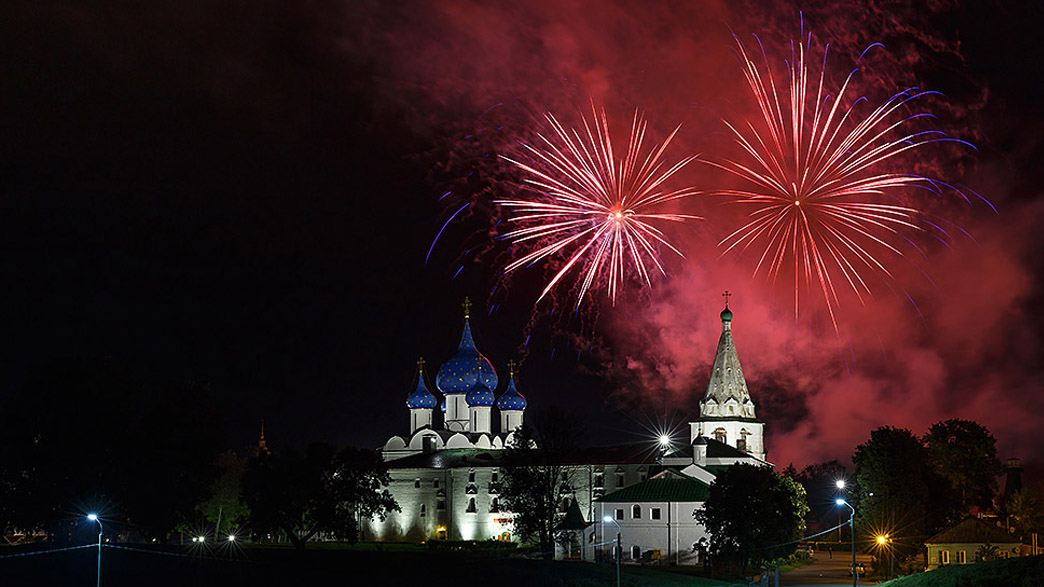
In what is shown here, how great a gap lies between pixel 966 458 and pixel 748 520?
22.8 m

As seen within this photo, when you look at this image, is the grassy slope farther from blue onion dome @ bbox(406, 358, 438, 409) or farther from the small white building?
blue onion dome @ bbox(406, 358, 438, 409)

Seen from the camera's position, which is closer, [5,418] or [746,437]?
[5,418]

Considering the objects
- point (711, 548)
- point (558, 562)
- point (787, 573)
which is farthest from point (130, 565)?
point (787, 573)

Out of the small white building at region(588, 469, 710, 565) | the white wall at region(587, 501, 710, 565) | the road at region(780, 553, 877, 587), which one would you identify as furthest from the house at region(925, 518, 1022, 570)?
the white wall at region(587, 501, 710, 565)

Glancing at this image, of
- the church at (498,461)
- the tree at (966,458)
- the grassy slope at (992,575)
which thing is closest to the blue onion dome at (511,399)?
the church at (498,461)

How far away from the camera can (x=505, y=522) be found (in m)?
89.4

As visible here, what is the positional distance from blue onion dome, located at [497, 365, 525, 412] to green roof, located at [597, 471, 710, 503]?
2869cm

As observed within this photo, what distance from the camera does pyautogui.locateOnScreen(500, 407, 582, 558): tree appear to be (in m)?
72.6


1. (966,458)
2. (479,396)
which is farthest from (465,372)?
(966,458)

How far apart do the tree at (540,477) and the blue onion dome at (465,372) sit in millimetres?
23397

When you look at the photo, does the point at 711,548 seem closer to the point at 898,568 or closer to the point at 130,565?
the point at 898,568

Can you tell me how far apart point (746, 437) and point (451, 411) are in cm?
2667

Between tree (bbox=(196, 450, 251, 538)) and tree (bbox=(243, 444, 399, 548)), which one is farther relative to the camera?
tree (bbox=(196, 450, 251, 538))

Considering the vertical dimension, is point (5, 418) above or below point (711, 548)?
above
